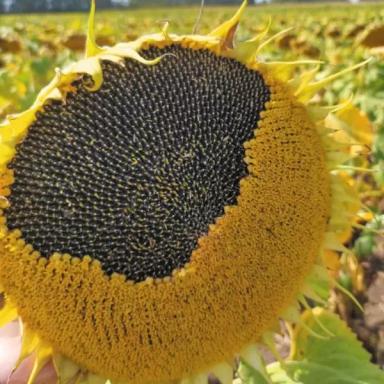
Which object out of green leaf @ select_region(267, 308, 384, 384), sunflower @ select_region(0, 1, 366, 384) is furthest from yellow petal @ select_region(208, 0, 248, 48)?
green leaf @ select_region(267, 308, 384, 384)

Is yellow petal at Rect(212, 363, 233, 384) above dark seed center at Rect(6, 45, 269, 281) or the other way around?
the other way around

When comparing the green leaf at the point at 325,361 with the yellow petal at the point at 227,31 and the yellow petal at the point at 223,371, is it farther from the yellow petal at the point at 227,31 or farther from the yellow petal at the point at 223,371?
the yellow petal at the point at 227,31

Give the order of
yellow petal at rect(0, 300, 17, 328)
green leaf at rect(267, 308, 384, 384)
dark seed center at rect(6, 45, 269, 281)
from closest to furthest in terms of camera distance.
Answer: dark seed center at rect(6, 45, 269, 281)
yellow petal at rect(0, 300, 17, 328)
green leaf at rect(267, 308, 384, 384)

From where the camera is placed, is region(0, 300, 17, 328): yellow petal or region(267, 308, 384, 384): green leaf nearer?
region(0, 300, 17, 328): yellow petal

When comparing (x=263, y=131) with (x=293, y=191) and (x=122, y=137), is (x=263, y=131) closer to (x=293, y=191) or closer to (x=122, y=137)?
(x=293, y=191)

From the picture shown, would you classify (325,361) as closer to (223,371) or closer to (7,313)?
(223,371)

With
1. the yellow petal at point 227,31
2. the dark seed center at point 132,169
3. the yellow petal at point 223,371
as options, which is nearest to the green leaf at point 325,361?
the yellow petal at point 223,371

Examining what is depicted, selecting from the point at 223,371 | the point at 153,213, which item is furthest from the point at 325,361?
the point at 153,213

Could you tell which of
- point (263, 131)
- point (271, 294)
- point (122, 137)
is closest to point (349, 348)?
point (271, 294)

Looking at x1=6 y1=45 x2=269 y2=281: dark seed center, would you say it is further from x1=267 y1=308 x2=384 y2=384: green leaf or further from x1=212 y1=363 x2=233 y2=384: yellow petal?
x1=267 y1=308 x2=384 y2=384: green leaf
